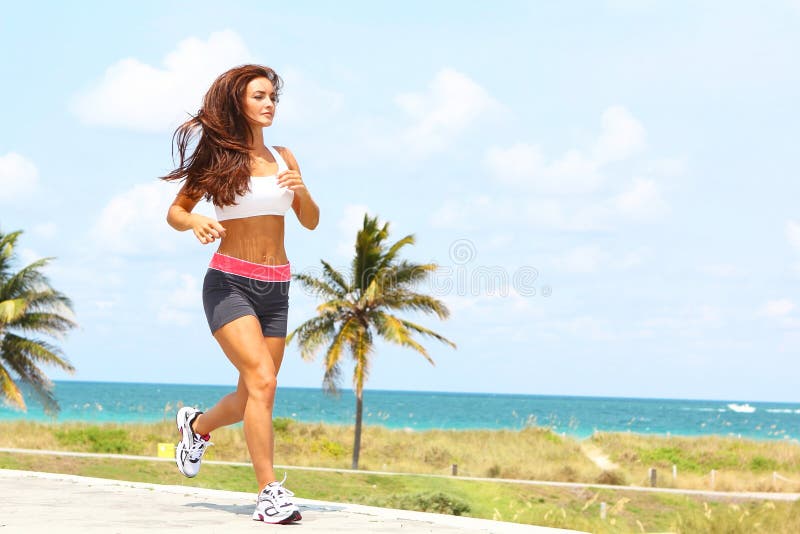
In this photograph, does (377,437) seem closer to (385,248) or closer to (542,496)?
(385,248)

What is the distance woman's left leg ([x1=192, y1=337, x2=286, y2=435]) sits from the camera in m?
5.58

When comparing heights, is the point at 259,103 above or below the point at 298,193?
above

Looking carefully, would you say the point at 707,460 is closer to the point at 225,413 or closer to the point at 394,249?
the point at 394,249

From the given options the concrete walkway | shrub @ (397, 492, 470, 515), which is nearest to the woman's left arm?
the concrete walkway

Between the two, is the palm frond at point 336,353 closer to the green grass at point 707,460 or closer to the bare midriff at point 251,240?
the green grass at point 707,460

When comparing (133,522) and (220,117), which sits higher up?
(220,117)

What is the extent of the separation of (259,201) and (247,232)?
0.60 ft

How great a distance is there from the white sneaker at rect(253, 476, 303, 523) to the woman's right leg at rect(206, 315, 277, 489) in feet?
0.35

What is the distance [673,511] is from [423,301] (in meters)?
9.49

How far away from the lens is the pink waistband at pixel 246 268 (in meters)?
5.44

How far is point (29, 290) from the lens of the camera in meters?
29.5

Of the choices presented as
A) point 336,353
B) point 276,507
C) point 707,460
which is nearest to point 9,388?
point 336,353

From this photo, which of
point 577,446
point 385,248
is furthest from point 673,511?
point 577,446

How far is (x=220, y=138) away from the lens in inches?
221
